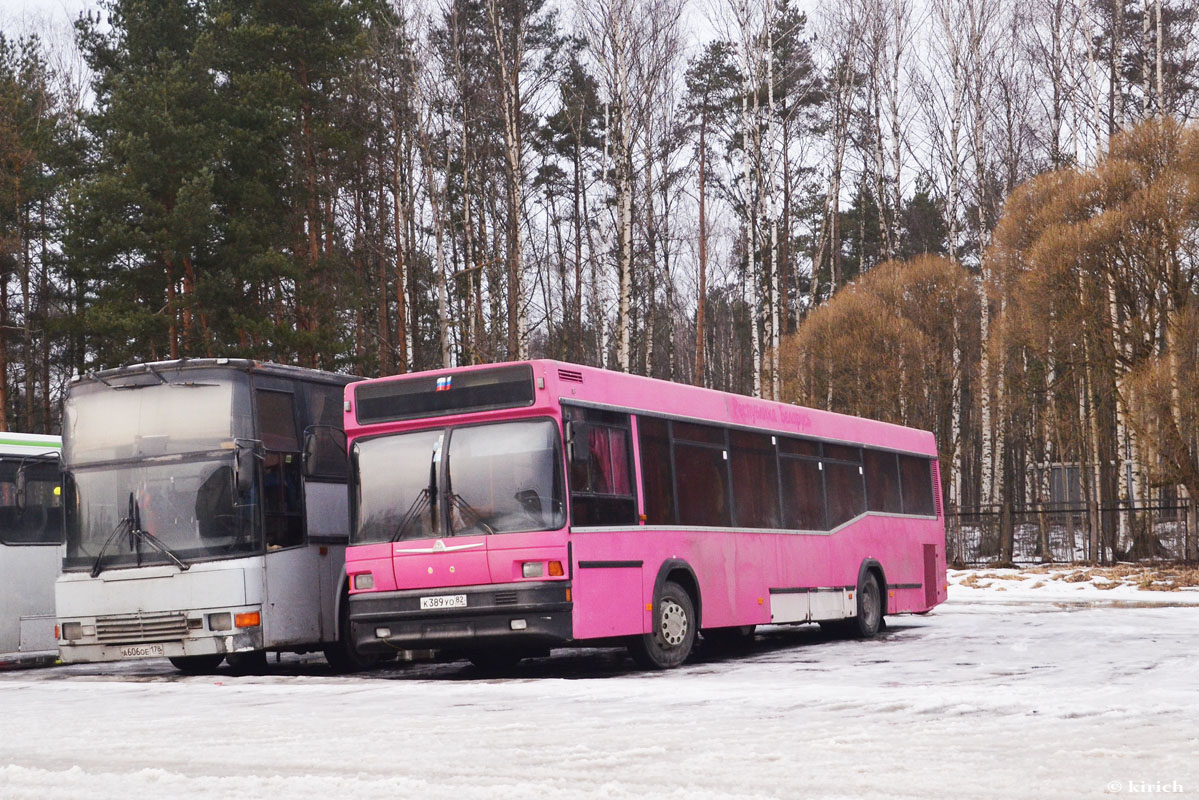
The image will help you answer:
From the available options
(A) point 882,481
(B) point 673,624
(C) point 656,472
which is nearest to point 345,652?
(B) point 673,624

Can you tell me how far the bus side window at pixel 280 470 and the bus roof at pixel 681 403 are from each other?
4.22ft

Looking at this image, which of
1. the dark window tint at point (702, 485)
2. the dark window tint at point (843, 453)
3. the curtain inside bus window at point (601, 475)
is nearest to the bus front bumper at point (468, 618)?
the curtain inside bus window at point (601, 475)

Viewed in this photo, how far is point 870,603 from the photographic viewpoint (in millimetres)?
19766

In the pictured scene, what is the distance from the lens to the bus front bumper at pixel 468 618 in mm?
13195

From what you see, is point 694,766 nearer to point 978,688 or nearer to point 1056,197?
point 978,688

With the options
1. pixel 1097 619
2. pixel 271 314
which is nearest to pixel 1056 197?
pixel 1097 619

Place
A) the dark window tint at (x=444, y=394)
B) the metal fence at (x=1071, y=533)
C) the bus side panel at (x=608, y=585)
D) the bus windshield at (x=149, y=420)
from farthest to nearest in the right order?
the metal fence at (x=1071, y=533) < the bus windshield at (x=149, y=420) < the dark window tint at (x=444, y=394) < the bus side panel at (x=608, y=585)

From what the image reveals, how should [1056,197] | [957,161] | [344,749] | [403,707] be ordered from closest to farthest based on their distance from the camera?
1. [344,749]
2. [403,707]
3. [1056,197]
4. [957,161]

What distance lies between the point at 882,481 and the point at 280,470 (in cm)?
880

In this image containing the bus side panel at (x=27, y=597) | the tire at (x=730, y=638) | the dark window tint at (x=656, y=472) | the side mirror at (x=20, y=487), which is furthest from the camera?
the bus side panel at (x=27, y=597)

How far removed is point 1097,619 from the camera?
827 inches

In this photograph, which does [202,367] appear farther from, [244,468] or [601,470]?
[601,470]

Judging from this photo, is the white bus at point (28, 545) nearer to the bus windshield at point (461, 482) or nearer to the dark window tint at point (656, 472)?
the bus windshield at point (461, 482)

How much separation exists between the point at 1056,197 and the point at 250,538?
24827 millimetres
